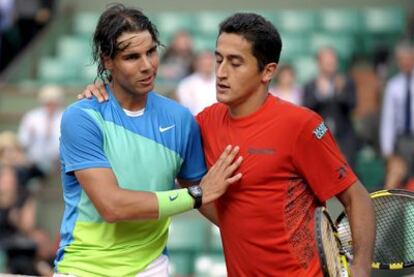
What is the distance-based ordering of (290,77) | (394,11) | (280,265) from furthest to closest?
(394,11) < (290,77) < (280,265)

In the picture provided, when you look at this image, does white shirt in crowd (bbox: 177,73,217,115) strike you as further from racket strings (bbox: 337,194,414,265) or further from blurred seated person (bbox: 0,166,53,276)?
racket strings (bbox: 337,194,414,265)

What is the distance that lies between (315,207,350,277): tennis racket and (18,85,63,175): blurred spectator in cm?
750

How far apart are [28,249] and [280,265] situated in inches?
234

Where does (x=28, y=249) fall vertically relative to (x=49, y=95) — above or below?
below

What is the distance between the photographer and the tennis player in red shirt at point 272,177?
5.20m

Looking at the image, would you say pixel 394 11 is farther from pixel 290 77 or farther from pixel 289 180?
pixel 289 180

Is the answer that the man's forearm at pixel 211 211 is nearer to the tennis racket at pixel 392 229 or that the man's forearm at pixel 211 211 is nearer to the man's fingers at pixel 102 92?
the tennis racket at pixel 392 229

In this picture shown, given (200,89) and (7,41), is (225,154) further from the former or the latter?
(7,41)

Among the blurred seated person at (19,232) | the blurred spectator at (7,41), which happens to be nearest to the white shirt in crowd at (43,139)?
the blurred seated person at (19,232)

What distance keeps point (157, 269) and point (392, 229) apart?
1161 mm

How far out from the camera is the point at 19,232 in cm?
1131

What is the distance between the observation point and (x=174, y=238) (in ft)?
37.0

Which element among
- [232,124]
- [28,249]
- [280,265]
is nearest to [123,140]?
[232,124]

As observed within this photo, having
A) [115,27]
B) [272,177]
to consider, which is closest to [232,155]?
[272,177]
